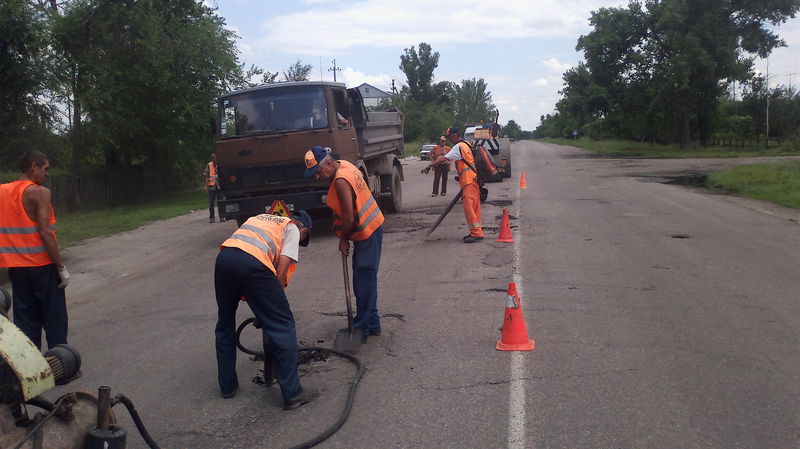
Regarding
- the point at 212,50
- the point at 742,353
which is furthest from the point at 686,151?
the point at 742,353

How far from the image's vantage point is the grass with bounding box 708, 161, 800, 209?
17.9 metres

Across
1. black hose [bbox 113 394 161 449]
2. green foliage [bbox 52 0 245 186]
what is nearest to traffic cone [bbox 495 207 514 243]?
black hose [bbox 113 394 161 449]

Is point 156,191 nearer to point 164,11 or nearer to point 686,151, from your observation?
point 164,11

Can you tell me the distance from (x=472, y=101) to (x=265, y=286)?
125 metres

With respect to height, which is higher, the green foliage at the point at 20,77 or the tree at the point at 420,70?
the tree at the point at 420,70

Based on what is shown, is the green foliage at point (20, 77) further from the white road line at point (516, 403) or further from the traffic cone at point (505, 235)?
the white road line at point (516, 403)

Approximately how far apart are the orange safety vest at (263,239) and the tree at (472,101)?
4513 inches

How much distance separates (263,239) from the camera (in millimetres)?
4551

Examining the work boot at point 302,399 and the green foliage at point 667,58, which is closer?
the work boot at point 302,399

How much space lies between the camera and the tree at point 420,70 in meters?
92.6

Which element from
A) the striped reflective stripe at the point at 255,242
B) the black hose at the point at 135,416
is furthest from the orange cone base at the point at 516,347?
the black hose at the point at 135,416

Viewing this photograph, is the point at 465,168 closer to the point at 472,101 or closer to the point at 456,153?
the point at 456,153

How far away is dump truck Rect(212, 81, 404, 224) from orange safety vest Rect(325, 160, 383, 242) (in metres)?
5.86

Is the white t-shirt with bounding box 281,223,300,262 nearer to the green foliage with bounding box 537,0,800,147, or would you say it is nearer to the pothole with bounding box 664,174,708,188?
the pothole with bounding box 664,174,708,188
